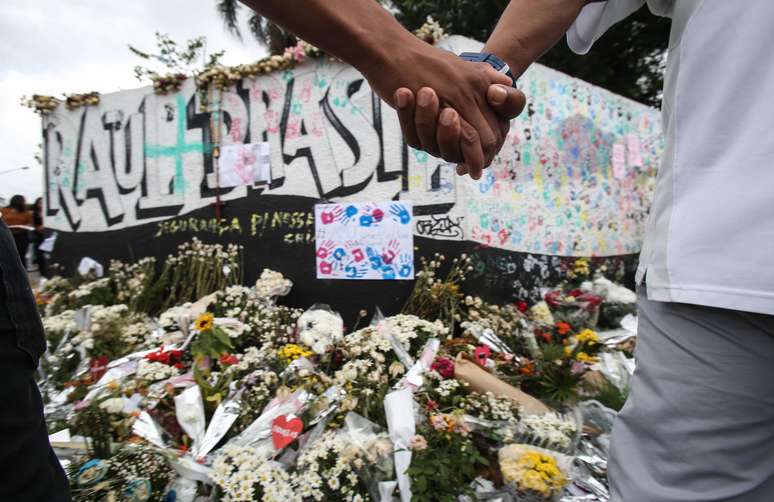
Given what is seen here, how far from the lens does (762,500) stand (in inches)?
33.0

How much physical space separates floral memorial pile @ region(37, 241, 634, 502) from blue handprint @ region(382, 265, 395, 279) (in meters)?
0.32

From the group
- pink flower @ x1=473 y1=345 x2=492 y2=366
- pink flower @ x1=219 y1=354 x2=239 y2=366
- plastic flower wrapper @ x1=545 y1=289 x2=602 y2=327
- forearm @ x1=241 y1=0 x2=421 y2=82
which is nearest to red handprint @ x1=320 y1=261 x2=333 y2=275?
pink flower @ x1=219 y1=354 x2=239 y2=366

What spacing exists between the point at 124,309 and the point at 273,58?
9.46 feet

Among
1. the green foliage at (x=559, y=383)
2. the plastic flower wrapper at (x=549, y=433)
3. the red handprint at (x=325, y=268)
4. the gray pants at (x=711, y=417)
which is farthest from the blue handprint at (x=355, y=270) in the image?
the gray pants at (x=711, y=417)

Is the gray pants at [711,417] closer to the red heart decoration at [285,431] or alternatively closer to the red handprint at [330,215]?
the red heart decoration at [285,431]

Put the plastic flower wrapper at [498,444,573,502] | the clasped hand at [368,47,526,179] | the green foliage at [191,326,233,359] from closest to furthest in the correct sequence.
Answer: the clasped hand at [368,47,526,179] → the plastic flower wrapper at [498,444,573,502] → the green foliage at [191,326,233,359]

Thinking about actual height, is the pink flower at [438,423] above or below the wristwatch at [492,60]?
below

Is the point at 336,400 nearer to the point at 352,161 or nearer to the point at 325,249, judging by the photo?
the point at 325,249

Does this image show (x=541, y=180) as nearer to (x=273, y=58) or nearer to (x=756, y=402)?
(x=273, y=58)

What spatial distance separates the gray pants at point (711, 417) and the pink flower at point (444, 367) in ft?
5.62

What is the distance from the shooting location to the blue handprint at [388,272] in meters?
4.23

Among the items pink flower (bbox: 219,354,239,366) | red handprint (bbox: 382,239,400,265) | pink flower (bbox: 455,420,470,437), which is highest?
red handprint (bbox: 382,239,400,265)

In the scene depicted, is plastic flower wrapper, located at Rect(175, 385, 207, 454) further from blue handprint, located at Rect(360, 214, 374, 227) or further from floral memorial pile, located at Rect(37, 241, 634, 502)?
blue handprint, located at Rect(360, 214, 374, 227)

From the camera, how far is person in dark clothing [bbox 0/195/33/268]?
7203 millimetres
